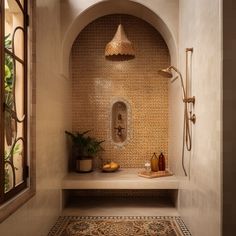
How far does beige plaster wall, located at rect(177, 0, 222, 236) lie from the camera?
71.8 inches

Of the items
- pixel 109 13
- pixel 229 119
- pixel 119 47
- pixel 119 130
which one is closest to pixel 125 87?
pixel 119 130

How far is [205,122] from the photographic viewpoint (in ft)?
7.04

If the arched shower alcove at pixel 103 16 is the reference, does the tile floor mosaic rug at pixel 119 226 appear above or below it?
below

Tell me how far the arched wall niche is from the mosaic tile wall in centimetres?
36

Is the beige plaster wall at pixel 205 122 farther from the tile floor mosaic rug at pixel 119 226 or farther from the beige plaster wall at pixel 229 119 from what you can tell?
the tile floor mosaic rug at pixel 119 226

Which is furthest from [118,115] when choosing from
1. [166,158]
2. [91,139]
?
[166,158]

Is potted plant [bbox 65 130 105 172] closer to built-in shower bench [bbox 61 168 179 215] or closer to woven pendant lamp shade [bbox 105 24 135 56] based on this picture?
built-in shower bench [bbox 61 168 179 215]

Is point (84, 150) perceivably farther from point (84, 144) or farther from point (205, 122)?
point (205, 122)

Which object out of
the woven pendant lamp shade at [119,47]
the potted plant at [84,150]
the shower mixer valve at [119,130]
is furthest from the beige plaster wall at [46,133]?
the shower mixer valve at [119,130]

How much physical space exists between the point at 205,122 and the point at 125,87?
2065 millimetres

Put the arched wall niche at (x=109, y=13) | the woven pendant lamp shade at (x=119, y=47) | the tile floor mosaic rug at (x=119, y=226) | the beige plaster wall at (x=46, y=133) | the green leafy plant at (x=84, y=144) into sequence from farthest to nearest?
the green leafy plant at (x=84, y=144)
the arched wall niche at (x=109, y=13)
the woven pendant lamp shade at (x=119, y=47)
the tile floor mosaic rug at (x=119, y=226)
the beige plaster wall at (x=46, y=133)

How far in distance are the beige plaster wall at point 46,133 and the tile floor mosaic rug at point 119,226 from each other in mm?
165

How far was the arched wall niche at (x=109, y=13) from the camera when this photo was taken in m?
3.37

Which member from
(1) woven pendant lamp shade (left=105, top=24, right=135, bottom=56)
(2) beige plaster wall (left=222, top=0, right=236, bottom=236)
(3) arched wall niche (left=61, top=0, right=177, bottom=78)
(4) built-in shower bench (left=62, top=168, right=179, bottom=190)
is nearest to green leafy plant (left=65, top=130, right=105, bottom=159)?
(4) built-in shower bench (left=62, top=168, right=179, bottom=190)
